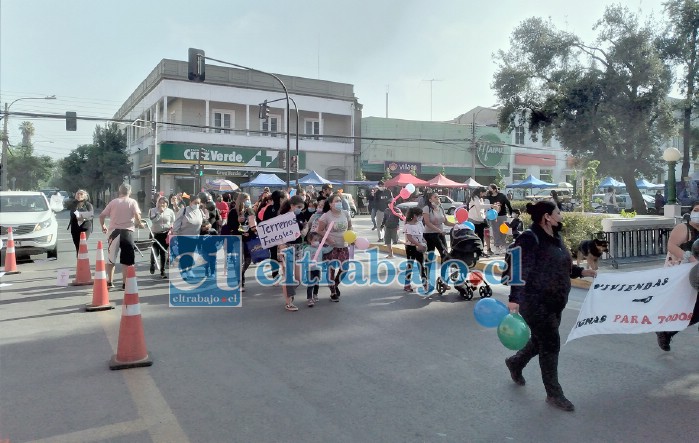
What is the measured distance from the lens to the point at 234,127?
43188 millimetres

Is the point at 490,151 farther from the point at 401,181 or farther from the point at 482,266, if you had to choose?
the point at 482,266

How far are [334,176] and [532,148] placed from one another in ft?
62.5

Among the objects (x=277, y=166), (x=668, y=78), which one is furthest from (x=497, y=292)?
(x=277, y=166)

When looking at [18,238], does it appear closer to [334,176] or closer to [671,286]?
[671,286]

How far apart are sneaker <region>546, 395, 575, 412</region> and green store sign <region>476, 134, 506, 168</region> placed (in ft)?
155

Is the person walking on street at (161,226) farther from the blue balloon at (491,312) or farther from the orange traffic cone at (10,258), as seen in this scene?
the blue balloon at (491,312)

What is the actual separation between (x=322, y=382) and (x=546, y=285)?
2120 millimetres

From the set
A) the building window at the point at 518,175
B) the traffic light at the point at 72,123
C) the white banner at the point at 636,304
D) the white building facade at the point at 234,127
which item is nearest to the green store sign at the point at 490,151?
the building window at the point at 518,175

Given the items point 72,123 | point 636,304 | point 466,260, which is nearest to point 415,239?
point 466,260

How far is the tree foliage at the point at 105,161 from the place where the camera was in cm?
4738

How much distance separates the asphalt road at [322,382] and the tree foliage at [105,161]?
42.9 meters

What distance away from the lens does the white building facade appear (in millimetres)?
39844

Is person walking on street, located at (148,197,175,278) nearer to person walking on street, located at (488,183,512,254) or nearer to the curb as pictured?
the curb

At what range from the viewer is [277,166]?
141 ft
